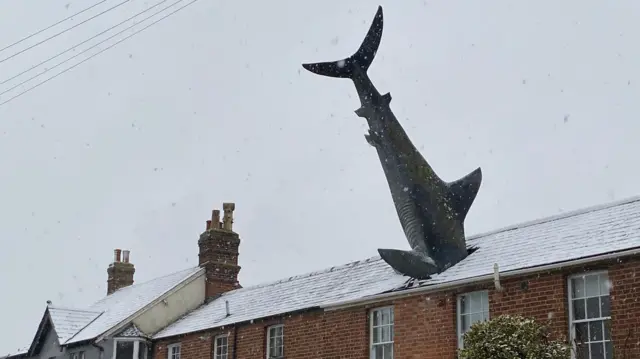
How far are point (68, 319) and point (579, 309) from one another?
976 inches

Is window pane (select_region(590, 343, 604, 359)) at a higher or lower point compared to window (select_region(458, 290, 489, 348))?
lower

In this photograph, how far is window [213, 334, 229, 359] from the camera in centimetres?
2783

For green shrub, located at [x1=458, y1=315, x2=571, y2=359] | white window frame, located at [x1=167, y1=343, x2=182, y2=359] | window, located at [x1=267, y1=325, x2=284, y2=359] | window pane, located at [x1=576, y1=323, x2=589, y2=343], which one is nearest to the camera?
green shrub, located at [x1=458, y1=315, x2=571, y2=359]

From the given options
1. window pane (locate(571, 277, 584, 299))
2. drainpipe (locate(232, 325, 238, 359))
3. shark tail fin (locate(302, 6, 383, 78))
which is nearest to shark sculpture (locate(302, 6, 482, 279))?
shark tail fin (locate(302, 6, 383, 78))

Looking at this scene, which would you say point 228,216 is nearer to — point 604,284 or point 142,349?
point 142,349

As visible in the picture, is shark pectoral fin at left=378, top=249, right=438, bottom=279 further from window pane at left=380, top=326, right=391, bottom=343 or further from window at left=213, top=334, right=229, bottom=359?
window at left=213, top=334, right=229, bottom=359

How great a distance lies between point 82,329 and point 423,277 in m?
19.1

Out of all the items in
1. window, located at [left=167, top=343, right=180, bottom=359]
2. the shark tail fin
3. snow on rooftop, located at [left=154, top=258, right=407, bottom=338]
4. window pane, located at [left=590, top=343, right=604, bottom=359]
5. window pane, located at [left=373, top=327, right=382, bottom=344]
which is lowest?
window pane, located at [left=590, top=343, right=604, bottom=359]

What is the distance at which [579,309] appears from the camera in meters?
17.4

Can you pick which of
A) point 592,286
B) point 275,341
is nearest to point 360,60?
point 275,341

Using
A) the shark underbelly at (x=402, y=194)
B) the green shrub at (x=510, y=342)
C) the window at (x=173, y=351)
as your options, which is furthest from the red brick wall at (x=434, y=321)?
the window at (x=173, y=351)

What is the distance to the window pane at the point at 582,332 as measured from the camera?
56.4ft

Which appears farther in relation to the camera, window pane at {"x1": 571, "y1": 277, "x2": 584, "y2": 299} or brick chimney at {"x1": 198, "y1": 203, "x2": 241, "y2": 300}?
brick chimney at {"x1": 198, "y1": 203, "x2": 241, "y2": 300}

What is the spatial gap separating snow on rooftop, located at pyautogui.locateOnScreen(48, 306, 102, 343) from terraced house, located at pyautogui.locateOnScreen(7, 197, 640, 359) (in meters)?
0.44
